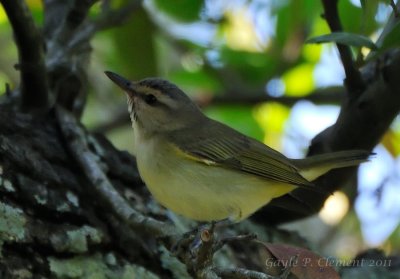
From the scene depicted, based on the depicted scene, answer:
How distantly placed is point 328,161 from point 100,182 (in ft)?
4.21

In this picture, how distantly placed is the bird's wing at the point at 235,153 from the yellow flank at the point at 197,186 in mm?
43

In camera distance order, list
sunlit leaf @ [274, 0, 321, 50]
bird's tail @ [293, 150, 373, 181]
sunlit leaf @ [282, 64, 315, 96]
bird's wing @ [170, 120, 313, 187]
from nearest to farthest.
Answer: bird's wing @ [170, 120, 313, 187] < bird's tail @ [293, 150, 373, 181] < sunlit leaf @ [274, 0, 321, 50] < sunlit leaf @ [282, 64, 315, 96]

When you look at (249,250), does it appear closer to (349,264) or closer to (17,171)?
(349,264)

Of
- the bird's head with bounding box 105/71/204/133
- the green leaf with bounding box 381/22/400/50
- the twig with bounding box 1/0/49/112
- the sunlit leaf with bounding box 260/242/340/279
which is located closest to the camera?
the green leaf with bounding box 381/22/400/50

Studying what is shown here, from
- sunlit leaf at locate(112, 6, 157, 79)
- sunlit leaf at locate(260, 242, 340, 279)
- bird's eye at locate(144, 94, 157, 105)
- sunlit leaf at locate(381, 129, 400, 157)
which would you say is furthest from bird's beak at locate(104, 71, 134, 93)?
sunlit leaf at locate(381, 129, 400, 157)

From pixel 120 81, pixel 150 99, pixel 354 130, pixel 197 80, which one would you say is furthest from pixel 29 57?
pixel 197 80

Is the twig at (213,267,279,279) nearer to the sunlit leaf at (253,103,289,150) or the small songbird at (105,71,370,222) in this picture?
the small songbird at (105,71,370,222)

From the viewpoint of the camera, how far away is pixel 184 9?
4.98 metres

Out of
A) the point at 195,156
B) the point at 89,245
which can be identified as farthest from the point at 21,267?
the point at 195,156

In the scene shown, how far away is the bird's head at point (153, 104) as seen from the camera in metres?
4.18

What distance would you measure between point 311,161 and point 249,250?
0.60 meters

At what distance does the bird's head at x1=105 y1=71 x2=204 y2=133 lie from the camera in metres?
4.18

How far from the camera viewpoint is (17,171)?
338 centimetres

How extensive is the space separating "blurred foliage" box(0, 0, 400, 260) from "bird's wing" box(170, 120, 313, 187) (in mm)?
1114
